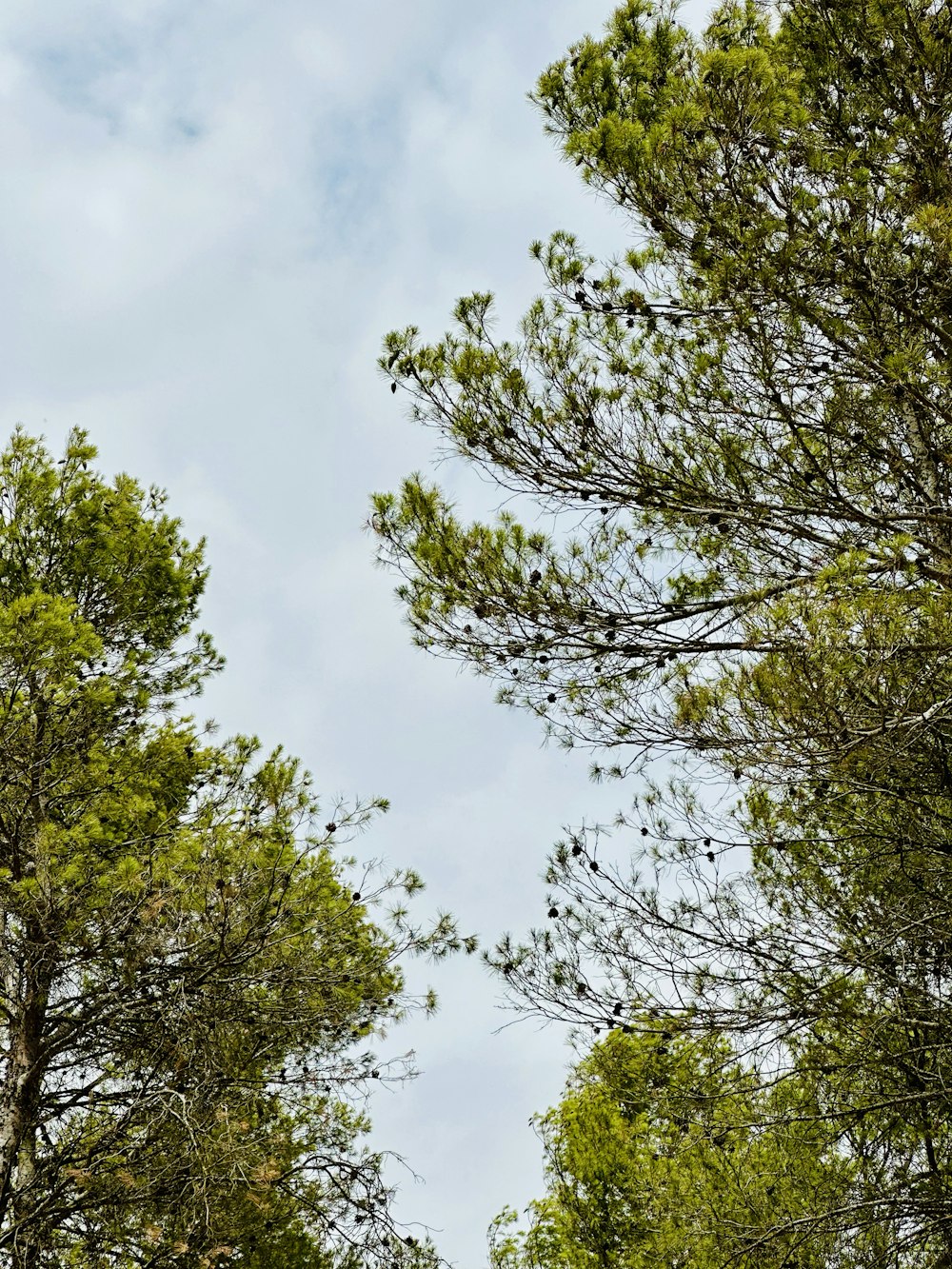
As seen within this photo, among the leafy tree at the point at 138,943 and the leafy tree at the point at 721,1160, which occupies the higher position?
the leafy tree at the point at 138,943

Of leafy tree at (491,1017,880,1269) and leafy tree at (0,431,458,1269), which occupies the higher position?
leafy tree at (0,431,458,1269)

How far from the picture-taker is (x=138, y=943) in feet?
15.2

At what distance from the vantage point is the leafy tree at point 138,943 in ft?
15.3

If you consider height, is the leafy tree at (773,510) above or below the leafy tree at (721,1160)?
above

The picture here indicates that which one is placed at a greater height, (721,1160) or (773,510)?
(773,510)

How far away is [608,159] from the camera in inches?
197

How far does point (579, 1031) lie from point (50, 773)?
3.34 metres

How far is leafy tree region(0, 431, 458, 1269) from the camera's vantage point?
4.65m

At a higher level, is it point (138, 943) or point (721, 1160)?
point (138, 943)

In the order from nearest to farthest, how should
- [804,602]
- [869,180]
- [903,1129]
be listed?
[804,602]
[869,180]
[903,1129]

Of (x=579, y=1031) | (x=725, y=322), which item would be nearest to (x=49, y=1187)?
(x=579, y=1031)

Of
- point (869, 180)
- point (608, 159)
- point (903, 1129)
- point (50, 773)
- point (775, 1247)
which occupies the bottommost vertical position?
point (775, 1247)

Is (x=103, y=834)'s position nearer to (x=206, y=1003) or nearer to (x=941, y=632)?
(x=206, y=1003)

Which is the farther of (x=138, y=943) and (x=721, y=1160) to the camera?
(x=721, y=1160)
